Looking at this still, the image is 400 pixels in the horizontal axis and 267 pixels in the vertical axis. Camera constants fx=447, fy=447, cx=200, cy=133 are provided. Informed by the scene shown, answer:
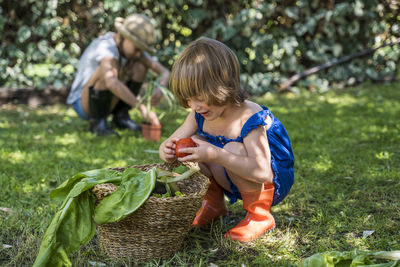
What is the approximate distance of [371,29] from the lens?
6312 mm

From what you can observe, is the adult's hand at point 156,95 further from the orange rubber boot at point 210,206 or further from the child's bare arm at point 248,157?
the child's bare arm at point 248,157

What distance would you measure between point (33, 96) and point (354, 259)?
189 inches

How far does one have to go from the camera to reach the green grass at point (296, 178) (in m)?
2.09

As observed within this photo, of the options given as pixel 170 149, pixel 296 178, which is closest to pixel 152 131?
pixel 296 178

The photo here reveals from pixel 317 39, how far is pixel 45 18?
12.0 feet

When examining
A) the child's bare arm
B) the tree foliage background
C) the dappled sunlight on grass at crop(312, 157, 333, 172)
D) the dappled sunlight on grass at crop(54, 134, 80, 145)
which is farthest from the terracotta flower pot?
the tree foliage background

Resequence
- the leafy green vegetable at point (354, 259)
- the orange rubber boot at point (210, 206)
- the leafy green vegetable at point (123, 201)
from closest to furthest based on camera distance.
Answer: the leafy green vegetable at point (354, 259)
the leafy green vegetable at point (123, 201)
the orange rubber boot at point (210, 206)

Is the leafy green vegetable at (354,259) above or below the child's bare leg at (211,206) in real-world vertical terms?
above

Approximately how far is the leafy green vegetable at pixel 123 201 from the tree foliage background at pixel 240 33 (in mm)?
4047

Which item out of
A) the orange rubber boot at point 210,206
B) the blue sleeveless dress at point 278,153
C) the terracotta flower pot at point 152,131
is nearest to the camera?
the blue sleeveless dress at point 278,153

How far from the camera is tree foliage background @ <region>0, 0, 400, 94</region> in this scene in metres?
5.63

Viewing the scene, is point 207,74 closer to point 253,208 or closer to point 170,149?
point 170,149

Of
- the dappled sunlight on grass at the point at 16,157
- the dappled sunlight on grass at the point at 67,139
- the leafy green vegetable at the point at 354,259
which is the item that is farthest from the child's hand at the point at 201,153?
the dappled sunlight on grass at the point at 67,139

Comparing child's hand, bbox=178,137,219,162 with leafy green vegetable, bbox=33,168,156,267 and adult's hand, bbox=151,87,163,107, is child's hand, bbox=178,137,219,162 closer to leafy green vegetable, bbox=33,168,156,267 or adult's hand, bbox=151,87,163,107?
leafy green vegetable, bbox=33,168,156,267
